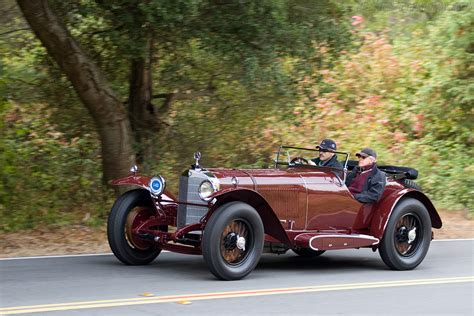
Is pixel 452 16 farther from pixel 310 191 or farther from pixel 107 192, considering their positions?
pixel 310 191

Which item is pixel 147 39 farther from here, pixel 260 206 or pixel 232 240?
pixel 232 240

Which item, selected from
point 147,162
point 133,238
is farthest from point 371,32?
point 133,238

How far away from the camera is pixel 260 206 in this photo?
936cm

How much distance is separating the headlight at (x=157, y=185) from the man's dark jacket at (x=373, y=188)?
7.96ft

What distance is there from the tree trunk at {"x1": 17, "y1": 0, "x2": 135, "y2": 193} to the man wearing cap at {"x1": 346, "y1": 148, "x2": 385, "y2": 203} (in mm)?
4332

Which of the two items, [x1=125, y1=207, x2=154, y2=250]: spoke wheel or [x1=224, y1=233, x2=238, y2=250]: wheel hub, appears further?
[x1=125, y1=207, x2=154, y2=250]: spoke wheel

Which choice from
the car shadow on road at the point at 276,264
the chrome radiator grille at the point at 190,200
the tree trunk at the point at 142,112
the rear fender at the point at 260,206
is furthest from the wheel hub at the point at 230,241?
the tree trunk at the point at 142,112

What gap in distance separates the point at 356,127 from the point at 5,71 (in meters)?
8.56

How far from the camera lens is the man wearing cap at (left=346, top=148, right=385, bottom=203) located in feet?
33.3

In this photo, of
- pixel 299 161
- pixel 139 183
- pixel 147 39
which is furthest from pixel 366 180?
pixel 147 39

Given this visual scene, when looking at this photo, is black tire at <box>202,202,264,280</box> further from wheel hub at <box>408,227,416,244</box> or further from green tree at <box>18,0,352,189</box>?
green tree at <box>18,0,352,189</box>

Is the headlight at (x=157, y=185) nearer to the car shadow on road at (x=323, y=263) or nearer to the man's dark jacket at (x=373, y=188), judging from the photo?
the car shadow on road at (x=323, y=263)

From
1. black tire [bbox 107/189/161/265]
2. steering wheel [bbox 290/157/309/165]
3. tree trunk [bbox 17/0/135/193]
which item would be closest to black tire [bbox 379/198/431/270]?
steering wheel [bbox 290/157/309/165]

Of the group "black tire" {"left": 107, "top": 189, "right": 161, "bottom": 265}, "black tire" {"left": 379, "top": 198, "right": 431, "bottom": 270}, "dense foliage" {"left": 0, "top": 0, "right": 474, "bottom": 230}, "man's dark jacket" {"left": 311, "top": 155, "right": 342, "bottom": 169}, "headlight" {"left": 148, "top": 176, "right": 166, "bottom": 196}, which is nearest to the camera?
"headlight" {"left": 148, "top": 176, "right": 166, "bottom": 196}
